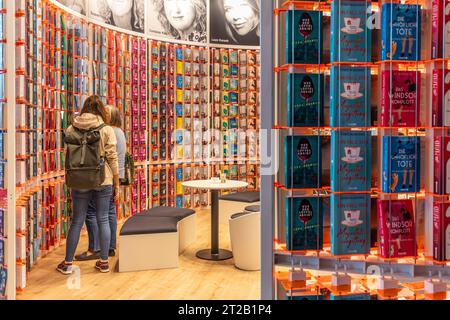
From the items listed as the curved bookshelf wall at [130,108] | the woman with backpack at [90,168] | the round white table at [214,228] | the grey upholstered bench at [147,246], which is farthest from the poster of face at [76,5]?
the grey upholstered bench at [147,246]

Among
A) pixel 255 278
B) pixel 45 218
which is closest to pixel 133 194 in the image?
pixel 45 218

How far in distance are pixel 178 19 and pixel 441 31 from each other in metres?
6.49

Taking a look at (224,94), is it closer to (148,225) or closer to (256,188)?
(256,188)

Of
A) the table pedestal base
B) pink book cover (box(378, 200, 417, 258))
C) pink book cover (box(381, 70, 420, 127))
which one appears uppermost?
pink book cover (box(381, 70, 420, 127))

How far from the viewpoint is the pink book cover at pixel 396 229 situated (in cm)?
249

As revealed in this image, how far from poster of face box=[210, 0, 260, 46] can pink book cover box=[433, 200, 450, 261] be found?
690 cm

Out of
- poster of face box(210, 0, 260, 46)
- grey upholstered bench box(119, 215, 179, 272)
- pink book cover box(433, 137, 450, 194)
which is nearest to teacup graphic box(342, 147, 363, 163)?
pink book cover box(433, 137, 450, 194)

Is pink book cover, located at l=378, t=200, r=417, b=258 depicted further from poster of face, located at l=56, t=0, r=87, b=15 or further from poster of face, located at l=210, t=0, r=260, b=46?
poster of face, located at l=210, t=0, r=260, b=46

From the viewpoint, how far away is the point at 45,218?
5605 mm

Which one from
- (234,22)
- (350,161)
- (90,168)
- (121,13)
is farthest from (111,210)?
(234,22)

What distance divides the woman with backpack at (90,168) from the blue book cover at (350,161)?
2800 mm

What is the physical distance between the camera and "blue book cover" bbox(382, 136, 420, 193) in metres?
2.46

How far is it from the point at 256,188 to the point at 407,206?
6.75 m

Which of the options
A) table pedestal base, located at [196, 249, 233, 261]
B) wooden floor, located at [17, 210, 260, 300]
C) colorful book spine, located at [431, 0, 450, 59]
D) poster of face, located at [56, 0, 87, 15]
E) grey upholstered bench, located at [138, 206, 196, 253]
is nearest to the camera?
colorful book spine, located at [431, 0, 450, 59]
